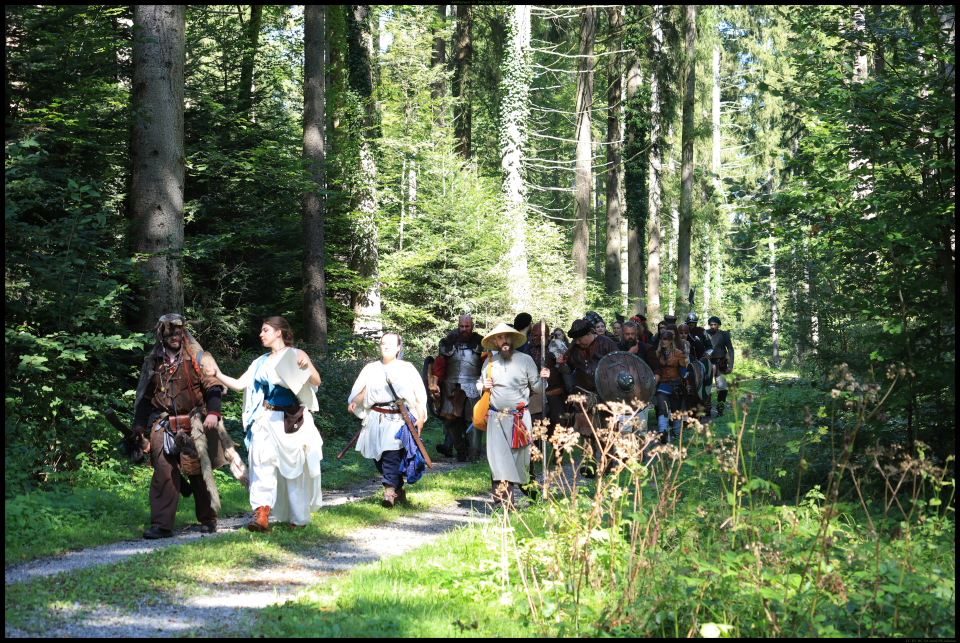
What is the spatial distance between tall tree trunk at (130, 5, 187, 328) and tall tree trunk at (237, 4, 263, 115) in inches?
235

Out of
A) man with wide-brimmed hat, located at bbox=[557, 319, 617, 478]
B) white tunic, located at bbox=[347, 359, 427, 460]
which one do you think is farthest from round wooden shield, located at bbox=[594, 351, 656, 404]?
white tunic, located at bbox=[347, 359, 427, 460]

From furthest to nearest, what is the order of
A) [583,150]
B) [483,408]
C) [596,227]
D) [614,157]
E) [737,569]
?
[596,227] → [614,157] → [583,150] → [483,408] → [737,569]

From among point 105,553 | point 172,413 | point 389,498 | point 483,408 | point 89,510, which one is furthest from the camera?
point 483,408

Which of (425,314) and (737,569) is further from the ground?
(425,314)

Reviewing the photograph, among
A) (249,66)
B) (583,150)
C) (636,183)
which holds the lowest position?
(636,183)

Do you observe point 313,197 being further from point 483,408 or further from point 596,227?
point 596,227

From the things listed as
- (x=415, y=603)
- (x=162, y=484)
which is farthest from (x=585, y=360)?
(x=415, y=603)

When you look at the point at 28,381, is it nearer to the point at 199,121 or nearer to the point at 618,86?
the point at 199,121

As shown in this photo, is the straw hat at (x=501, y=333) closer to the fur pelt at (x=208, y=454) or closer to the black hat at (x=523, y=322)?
the black hat at (x=523, y=322)

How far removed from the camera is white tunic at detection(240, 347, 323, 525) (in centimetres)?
755

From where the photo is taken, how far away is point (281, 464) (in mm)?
7637

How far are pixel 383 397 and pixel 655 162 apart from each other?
75.4ft

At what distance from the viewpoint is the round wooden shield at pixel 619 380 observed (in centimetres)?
1019

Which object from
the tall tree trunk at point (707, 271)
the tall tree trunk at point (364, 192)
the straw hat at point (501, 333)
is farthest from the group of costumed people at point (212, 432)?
the tall tree trunk at point (707, 271)
